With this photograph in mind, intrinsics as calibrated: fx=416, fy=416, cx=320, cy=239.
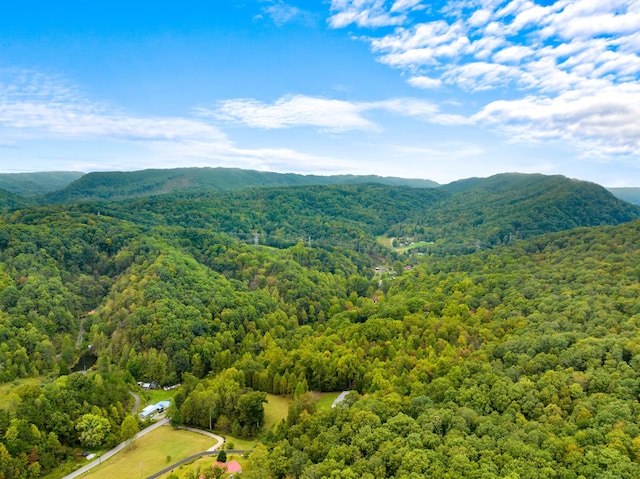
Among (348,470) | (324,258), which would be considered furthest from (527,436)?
(324,258)

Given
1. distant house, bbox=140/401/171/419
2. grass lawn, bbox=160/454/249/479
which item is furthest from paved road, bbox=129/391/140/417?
grass lawn, bbox=160/454/249/479

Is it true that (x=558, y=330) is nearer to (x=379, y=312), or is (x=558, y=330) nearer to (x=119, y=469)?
(x=379, y=312)

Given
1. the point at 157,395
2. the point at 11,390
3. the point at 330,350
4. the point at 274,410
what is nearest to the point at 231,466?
the point at 274,410

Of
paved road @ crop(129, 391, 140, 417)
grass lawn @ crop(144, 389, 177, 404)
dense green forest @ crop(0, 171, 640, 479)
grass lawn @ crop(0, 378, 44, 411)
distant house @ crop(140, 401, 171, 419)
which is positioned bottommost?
grass lawn @ crop(144, 389, 177, 404)

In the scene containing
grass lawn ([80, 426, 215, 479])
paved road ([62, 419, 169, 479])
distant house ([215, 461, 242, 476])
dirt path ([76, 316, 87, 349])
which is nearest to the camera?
distant house ([215, 461, 242, 476])

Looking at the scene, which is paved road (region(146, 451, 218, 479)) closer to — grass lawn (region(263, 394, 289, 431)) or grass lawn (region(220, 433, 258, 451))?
grass lawn (region(220, 433, 258, 451))

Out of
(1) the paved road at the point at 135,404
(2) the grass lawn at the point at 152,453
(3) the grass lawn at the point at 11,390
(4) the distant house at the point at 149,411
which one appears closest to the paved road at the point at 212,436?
(2) the grass lawn at the point at 152,453
